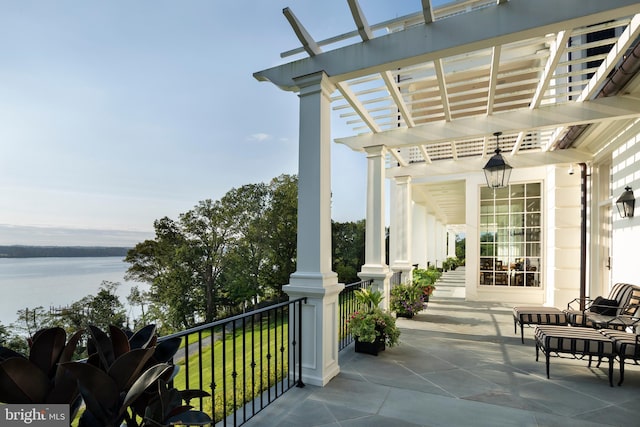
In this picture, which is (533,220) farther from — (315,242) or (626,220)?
(315,242)

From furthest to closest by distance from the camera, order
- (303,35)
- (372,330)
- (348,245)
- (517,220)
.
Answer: (348,245) < (517,220) < (372,330) < (303,35)

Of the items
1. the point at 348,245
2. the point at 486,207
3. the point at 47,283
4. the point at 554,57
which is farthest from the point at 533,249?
the point at 47,283

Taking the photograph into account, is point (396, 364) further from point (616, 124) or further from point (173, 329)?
point (173, 329)

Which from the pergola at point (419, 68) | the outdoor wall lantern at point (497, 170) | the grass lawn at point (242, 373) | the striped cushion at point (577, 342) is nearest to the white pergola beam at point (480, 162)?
the pergola at point (419, 68)

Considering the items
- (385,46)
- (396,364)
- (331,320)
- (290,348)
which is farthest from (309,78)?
(396,364)

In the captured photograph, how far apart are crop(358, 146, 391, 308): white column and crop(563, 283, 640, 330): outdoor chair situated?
2.44 meters

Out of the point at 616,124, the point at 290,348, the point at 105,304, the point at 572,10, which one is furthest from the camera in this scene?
the point at 105,304

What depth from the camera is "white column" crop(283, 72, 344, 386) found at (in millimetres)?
2988

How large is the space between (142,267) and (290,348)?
79.3 feet

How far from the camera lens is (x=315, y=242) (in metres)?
3.01

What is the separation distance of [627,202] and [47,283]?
26870 millimetres

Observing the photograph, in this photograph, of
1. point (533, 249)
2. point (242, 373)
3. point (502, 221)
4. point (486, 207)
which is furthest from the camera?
point (486, 207)

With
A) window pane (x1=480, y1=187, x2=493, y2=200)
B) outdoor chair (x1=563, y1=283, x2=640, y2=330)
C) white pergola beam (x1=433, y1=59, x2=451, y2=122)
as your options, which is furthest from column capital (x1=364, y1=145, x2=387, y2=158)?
window pane (x1=480, y1=187, x2=493, y2=200)

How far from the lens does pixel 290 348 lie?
3051mm
